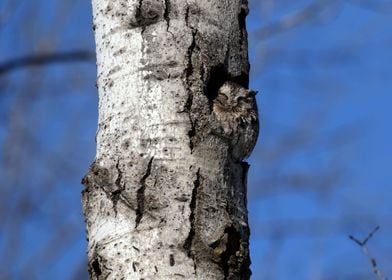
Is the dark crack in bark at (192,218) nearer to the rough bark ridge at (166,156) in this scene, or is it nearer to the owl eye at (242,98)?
the rough bark ridge at (166,156)

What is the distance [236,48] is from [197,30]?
78mm

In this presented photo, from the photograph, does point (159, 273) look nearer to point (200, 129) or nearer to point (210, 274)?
point (210, 274)

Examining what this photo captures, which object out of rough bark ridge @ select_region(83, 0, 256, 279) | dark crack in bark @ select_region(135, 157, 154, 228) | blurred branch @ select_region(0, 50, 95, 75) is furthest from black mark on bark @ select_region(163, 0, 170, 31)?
blurred branch @ select_region(0, 50, 95, 75)

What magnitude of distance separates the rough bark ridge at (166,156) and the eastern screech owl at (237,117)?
0.04 feet

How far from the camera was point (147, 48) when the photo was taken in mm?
1381

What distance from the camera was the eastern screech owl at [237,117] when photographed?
1.35 metres

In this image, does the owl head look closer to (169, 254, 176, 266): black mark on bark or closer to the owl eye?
the owl eye

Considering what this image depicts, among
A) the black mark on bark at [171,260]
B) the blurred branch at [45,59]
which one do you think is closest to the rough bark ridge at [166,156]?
the black mark on bark at [171,260]

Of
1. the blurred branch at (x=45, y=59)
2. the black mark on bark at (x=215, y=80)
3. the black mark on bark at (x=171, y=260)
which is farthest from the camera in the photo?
the blurred branch at (x=45, y=59)

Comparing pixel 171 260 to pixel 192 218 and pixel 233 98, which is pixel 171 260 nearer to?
pixel 192 218

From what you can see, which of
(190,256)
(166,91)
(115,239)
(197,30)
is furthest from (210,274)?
(197,30)

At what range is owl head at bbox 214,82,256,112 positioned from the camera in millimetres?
1390

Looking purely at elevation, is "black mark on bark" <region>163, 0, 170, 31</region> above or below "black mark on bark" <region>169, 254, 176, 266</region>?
above

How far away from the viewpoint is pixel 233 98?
4.63ft
